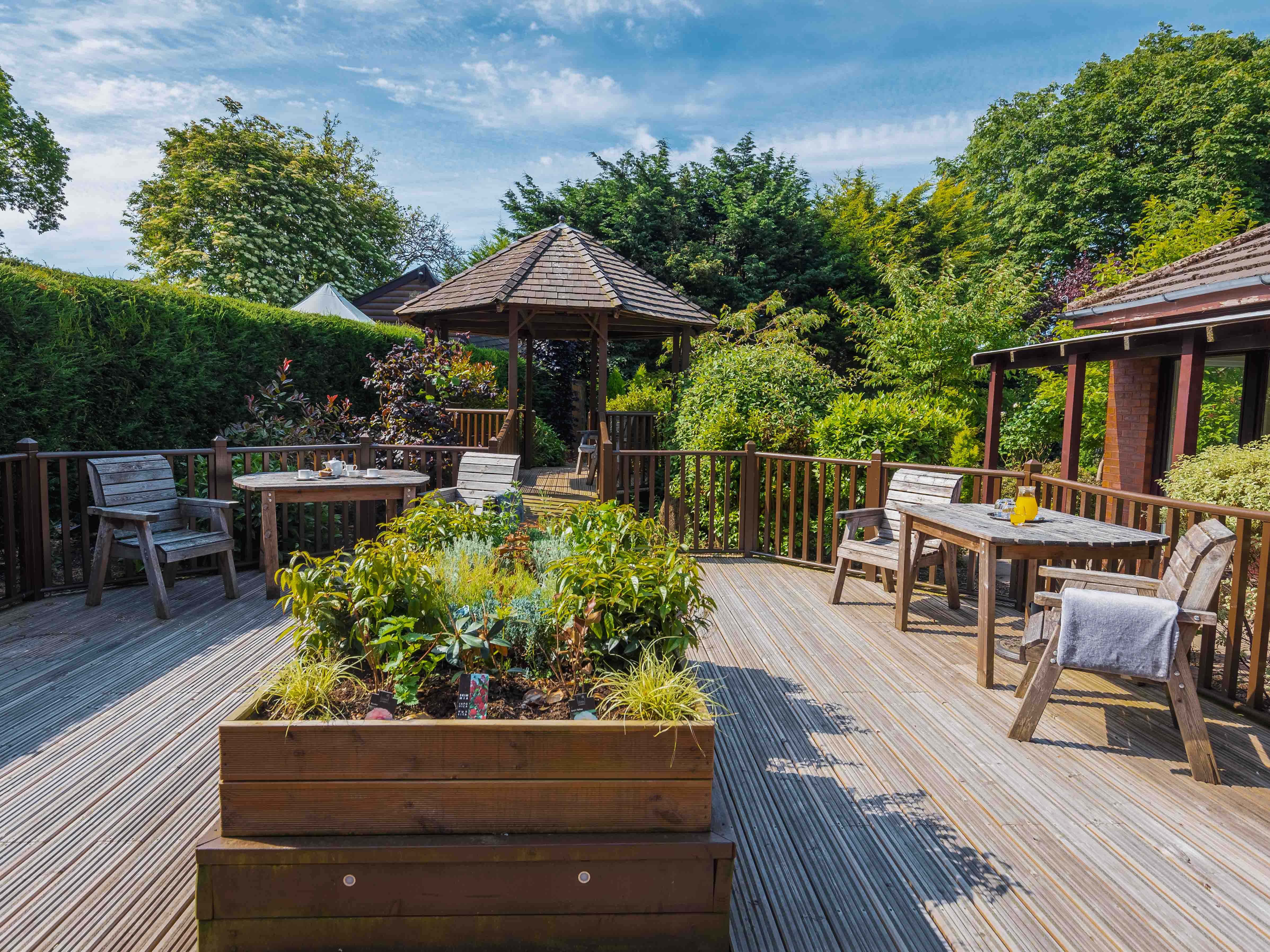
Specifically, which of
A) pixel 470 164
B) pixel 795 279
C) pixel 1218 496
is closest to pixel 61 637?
pixel 1218 496

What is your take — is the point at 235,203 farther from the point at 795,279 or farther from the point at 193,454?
the point at 193,454

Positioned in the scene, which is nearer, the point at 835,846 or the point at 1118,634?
the point at 835,846

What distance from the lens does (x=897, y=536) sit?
5402mm

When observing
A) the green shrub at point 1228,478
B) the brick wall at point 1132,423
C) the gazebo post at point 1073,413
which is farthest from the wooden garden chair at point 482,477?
the brick wall at point 1132,423

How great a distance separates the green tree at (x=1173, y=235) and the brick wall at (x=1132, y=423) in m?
5.76

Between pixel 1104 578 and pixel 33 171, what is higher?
pixel 33 171

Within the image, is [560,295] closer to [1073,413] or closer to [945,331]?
[1073,413]

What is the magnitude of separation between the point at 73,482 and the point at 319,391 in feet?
11.2

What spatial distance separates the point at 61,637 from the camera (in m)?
4.28

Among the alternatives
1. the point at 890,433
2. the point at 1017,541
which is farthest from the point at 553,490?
the point at 1017,541

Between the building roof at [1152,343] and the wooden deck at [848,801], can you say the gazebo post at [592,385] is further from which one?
the wooden deck at [848,801]

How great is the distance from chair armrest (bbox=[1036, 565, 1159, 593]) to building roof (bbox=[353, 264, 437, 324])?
19.8 meters

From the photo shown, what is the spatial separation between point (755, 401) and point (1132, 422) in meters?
5.24

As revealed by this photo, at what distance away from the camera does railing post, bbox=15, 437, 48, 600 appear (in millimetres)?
4828
